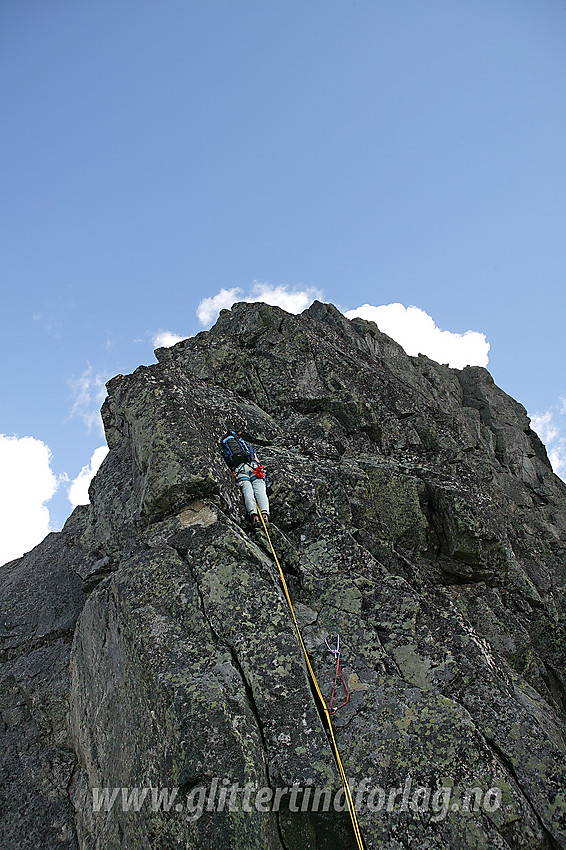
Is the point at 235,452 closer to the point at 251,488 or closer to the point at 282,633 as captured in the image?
the point at 251,488

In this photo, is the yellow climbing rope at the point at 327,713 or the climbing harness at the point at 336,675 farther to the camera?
the climbing harness at the point at 336,675

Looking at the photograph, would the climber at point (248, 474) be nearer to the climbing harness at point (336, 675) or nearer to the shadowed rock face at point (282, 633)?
the shadowed rock face at point (282, 633)

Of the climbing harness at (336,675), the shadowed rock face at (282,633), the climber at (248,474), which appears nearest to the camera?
the shadowed rock face at (282,633)

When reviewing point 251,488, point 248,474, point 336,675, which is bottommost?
point 336,675

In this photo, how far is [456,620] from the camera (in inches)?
448

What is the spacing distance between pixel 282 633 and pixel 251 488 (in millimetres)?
3991

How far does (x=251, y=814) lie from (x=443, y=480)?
11460 millimetres

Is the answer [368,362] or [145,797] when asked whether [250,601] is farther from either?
[368,362]

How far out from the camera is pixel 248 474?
13.4 meters

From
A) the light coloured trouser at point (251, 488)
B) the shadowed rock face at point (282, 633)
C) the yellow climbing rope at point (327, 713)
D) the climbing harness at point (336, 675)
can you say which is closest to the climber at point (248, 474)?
the light coloured trouser at point (251, 488)

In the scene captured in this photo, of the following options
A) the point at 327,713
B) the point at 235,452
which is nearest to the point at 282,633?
the point at 327,713

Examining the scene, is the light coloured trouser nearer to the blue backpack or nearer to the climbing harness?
the blue backpack

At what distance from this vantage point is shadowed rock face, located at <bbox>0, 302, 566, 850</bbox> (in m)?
8.17

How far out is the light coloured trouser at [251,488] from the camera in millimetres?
12914
